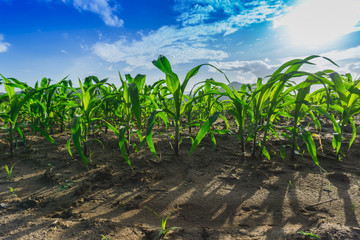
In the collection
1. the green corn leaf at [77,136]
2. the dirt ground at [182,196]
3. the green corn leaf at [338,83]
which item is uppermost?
the green corn leaf at [338,83]

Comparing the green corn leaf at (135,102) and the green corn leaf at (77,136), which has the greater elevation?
the green corn leaf at (135,102)

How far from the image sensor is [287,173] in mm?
1380

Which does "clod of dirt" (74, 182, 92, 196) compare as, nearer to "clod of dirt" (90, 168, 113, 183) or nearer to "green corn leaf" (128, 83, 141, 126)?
"clod of dirt" (90, 168, 113, 183)

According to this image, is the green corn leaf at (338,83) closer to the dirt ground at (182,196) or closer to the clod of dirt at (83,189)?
the dirt ground at (182,196)

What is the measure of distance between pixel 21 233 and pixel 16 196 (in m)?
0.40

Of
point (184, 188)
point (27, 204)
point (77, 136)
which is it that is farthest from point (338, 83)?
point (27, 204)

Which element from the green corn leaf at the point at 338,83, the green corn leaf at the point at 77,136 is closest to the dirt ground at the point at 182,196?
the green corn leaf at the point at 77,136

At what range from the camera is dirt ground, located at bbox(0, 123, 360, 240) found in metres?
0.84

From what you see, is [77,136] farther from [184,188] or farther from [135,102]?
[184,188]

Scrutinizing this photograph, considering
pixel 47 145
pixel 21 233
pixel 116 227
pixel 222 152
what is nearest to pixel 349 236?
pixel 116 227

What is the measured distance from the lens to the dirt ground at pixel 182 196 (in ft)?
2.75

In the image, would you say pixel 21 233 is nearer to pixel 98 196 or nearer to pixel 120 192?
pixel 98 196

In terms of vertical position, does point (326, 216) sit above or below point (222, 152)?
below

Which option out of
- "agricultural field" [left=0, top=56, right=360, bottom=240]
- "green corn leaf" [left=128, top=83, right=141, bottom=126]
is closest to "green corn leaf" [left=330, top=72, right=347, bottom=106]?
"agricultural field" [left=0, top=56, right=360, bottom=240]
